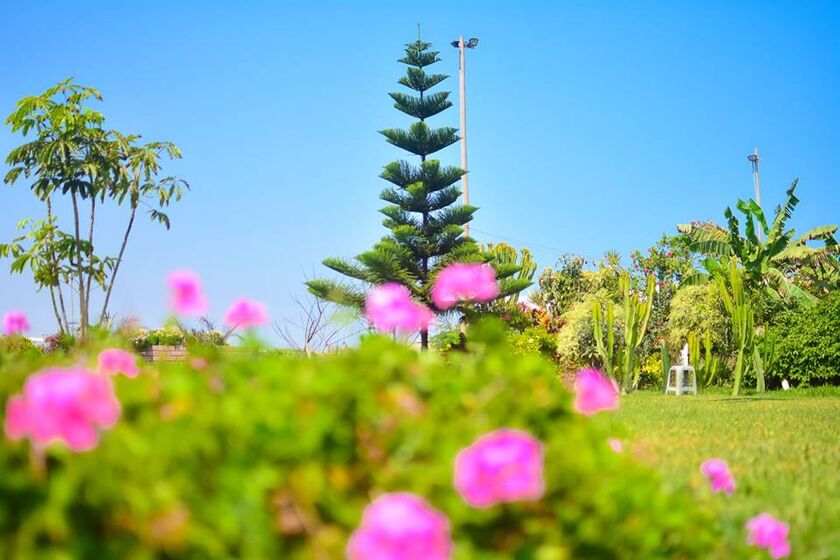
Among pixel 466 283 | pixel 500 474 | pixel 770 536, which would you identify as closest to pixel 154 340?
pixel 466 283

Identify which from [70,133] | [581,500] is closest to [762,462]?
[581,500]

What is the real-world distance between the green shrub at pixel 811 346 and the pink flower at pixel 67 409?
743 inches

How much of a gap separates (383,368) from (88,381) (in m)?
0.67

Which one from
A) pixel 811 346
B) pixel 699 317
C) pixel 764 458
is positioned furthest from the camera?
pixel 699 317

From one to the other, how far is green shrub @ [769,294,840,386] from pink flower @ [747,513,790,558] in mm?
17189

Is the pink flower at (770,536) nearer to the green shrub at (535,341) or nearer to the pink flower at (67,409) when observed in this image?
the pink flower at (67,409)

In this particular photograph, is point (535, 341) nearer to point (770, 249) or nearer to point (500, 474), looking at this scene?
point (770, 249)

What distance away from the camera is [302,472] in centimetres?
165

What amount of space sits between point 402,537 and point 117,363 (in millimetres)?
1392

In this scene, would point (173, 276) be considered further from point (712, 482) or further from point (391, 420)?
point (712, 482)

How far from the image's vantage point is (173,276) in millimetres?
2340

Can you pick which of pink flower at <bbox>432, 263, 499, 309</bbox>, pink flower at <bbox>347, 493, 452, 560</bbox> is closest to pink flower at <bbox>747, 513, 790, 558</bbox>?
pink flower at <bbox>432, 263, 499, 309</bbox>

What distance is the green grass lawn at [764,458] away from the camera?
9.72 feet

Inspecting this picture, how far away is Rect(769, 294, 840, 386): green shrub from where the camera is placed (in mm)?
18000
